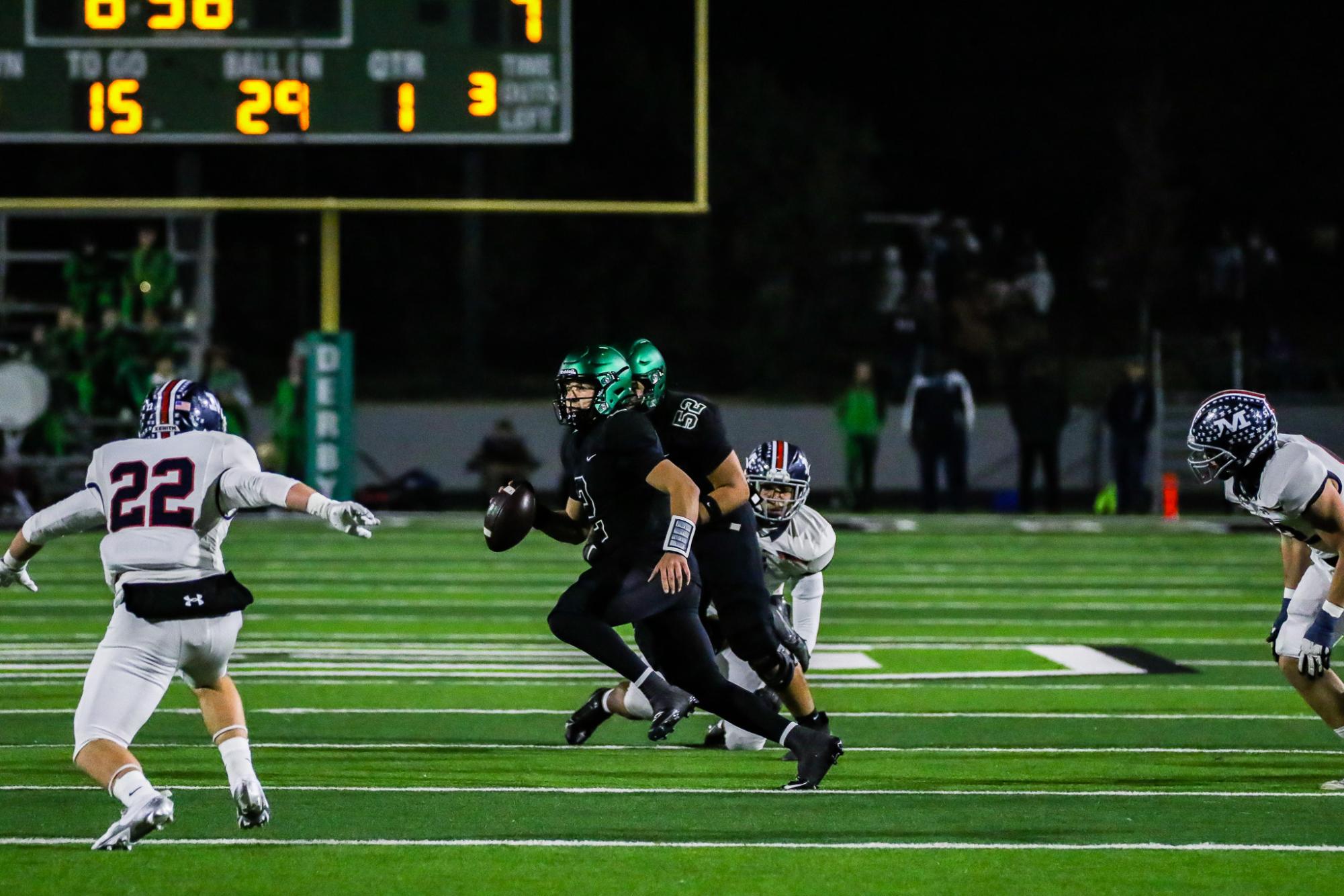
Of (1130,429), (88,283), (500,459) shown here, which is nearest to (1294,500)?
(1130,429)

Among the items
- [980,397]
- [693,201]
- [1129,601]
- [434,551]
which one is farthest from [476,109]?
[980,397]

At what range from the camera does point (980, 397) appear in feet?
79.0

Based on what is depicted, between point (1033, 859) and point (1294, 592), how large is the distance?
168cm

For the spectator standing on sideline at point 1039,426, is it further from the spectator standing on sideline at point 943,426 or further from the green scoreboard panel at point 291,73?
the green scoreboard panel at point 291,73

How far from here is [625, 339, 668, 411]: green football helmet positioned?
691 centimetres

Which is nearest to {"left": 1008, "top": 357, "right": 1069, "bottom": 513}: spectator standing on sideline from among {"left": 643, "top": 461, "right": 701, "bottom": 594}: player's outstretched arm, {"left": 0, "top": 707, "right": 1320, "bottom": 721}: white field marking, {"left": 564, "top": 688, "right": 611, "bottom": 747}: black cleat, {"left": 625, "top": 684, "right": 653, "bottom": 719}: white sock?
{"left": 0, "top": 707, "right": 1320, "bottom": 721}: white field marking

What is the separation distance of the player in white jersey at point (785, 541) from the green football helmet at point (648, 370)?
578mm

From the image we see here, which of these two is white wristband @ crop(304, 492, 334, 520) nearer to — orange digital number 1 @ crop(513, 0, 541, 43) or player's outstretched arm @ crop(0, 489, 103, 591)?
player's outstretched arm @ crop(0, 489, 103, 591)

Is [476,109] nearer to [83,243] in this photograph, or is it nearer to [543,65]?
[543,65]

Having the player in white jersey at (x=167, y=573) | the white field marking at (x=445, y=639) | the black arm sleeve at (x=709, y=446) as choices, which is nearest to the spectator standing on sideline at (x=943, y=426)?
the white field marking at (x=445, y=639)

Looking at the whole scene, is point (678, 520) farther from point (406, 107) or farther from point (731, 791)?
point (406, 107)

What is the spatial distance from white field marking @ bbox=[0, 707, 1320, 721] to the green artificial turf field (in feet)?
0.08

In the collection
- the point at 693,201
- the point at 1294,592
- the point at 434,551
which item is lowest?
the point at 434,551

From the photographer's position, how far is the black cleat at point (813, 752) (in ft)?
21.3
